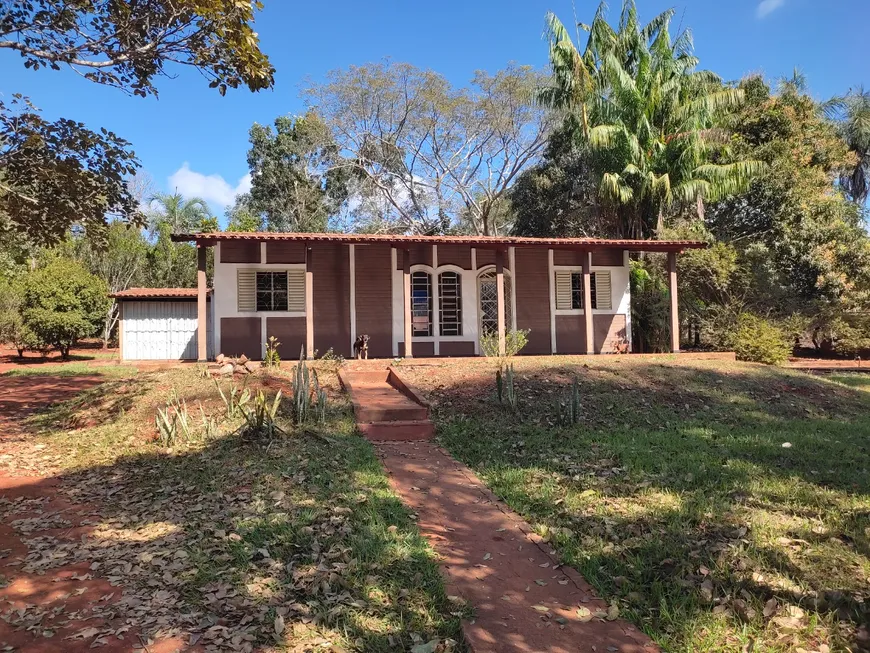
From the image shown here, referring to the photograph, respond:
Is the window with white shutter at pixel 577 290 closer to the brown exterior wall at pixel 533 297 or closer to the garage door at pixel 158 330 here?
the brown exterior wall at pixel 533 297

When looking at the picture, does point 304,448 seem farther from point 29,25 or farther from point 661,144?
point 661,144

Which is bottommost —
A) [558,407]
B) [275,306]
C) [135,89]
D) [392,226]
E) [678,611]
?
[678,611]

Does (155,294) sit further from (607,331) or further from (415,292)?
(607,331)

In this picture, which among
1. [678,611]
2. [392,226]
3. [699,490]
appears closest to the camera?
[678,611]

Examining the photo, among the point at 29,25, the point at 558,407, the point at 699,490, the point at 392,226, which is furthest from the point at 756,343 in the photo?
the point at 392,226

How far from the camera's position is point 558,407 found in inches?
307

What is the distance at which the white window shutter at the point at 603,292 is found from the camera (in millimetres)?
16188

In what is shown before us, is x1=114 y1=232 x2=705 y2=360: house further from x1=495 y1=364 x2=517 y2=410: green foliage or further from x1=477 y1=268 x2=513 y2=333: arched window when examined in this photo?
x1=495 y1=364 x2=517 y2=410: green foliage

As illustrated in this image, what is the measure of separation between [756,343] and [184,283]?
26.5 m

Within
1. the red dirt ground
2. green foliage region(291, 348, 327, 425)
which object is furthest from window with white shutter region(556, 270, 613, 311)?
the red dirt ground

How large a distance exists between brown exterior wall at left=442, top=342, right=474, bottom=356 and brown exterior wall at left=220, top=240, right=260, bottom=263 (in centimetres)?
535

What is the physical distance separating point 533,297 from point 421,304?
10.7ft

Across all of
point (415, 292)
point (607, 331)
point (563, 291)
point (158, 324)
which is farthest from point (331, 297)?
point (607, 331)

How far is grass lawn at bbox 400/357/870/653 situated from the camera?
3.07 meters
